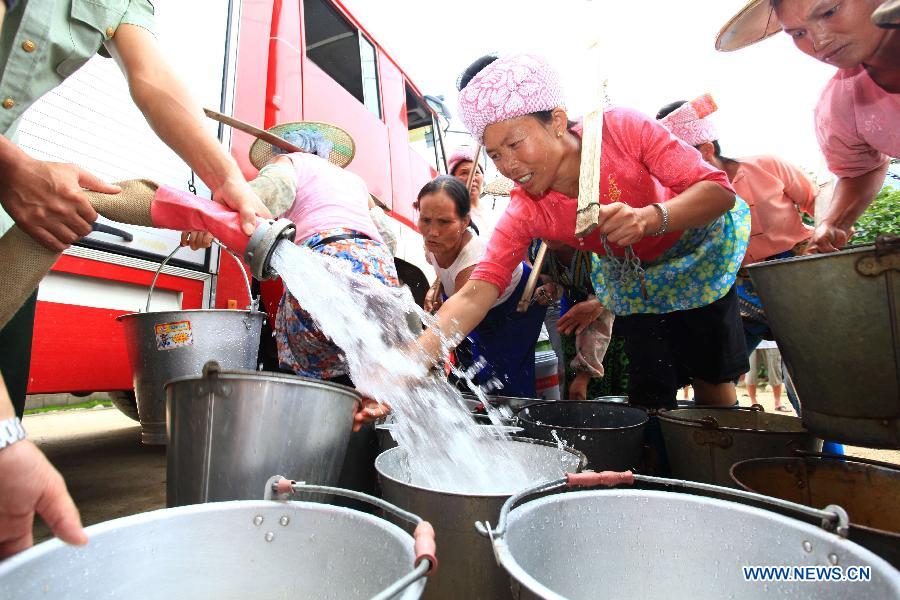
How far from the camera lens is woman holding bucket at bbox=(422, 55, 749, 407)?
170 cm

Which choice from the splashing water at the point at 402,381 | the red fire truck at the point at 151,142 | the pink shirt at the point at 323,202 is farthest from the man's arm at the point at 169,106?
the pink shirt at the point at 323,202

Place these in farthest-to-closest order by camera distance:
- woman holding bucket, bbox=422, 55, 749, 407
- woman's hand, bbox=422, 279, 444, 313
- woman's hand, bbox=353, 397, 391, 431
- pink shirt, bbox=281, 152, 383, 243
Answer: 1. woman's hand, bbox=422, 279, 444, 313
2. pink shirt, bbox=281, 152, 383, 243
3. woman holding bucket, bbox=422, 55, 749, 407
4. woman's hand, bbox=353, 397, 391, 431

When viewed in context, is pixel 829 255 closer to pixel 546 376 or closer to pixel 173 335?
pixel 173 335

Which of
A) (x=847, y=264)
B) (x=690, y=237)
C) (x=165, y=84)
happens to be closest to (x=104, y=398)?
(x=165, y=84)

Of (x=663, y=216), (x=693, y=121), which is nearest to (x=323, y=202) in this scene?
(x=663, y=216)

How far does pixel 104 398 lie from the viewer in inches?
282

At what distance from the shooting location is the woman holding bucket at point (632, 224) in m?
1.70

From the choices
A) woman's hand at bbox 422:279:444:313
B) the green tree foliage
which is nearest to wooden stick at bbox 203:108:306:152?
woman's hand at bbox 422:279:444:313

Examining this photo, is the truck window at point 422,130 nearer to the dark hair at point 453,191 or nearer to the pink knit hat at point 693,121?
the dark hair at point 453,191

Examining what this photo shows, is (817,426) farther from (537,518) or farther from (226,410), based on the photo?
(226,410)

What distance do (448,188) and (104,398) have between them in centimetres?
693

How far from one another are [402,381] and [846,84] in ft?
6.20

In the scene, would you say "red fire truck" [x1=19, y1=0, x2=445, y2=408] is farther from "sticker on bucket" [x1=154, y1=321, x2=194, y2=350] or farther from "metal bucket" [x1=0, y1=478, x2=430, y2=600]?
"metal bucket" [x1=0, y1=478, x2=430, y2=600]

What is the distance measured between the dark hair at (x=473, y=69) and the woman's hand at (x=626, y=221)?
767 mm
